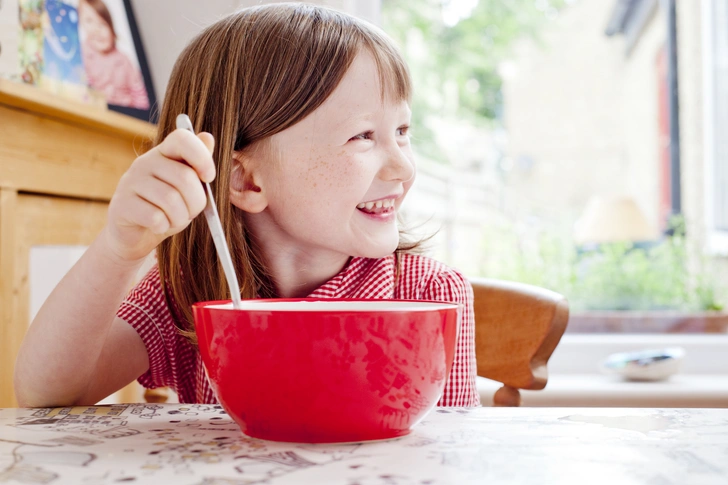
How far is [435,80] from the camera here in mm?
2400

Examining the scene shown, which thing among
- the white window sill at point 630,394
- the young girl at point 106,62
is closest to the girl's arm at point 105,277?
the young girl at point 106,62

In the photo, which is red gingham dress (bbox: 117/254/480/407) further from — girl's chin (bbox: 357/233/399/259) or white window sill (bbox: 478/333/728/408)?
white window sill (bbox: 478/333/728/408)

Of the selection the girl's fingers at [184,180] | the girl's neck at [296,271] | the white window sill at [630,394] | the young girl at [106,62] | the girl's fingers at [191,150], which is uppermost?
the young girl at [106,62]

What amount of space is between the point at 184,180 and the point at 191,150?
26 mm

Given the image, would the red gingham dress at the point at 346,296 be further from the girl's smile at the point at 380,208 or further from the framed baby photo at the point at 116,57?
the framed baby photo at the point at 116,57

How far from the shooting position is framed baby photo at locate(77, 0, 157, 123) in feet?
4.62

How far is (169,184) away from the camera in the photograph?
0.54 meters

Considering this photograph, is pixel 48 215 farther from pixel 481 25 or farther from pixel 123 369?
pixel 481 25

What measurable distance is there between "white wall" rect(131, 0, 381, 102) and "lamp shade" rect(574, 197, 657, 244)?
111cm

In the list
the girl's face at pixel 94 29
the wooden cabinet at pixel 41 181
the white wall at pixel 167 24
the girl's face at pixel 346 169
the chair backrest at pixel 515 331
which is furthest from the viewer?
the white wall at pixel 167 24

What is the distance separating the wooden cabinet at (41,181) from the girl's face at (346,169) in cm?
41

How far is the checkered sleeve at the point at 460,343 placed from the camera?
0.89 metres

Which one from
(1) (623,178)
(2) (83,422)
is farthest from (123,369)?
(1) (623,178)

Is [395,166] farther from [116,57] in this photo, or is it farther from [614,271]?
[614,271]
